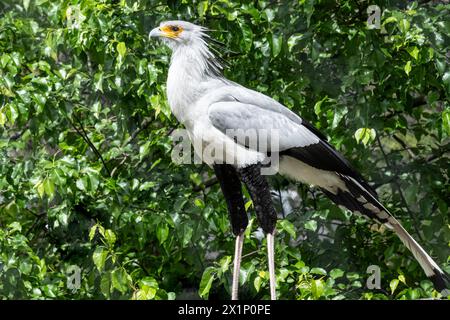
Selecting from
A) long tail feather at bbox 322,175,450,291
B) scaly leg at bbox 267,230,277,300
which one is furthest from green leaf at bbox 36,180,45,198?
long tail feather at bbox 322,175,450,291

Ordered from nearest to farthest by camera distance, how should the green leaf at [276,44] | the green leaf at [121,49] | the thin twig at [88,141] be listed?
the green leaf at [121,49] → the green leaf at [276,44] → the thin twig at [88,141]

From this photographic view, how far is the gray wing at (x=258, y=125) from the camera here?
15.1ft

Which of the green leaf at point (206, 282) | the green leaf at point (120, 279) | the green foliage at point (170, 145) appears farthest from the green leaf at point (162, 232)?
the green leaf at point (206, 282)

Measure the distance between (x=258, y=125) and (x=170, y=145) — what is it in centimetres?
96

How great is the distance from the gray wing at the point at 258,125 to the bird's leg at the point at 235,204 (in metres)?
0.23

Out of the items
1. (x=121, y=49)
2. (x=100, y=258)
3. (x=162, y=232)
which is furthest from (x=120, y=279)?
(x=121, y=49)

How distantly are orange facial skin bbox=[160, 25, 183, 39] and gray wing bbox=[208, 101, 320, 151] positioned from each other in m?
0.55

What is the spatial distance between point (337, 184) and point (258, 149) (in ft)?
1.71

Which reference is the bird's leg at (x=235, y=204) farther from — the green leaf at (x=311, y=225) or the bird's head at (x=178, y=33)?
the bird's head at (x=178, y=33)

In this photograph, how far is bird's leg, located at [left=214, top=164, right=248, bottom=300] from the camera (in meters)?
4.84

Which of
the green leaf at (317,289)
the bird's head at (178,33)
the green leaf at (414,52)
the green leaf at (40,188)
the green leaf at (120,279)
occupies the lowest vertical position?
the green leaf at (317,289)

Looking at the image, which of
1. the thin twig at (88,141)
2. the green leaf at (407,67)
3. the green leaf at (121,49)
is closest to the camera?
the green leaf at (407,67)
